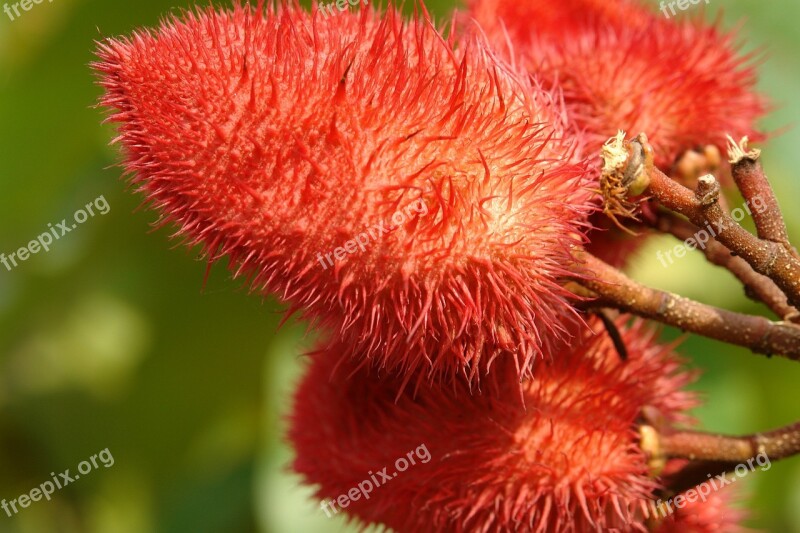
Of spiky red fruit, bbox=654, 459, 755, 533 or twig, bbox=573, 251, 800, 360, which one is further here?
spiky red fruit, bbox=654, 459, 755, 533

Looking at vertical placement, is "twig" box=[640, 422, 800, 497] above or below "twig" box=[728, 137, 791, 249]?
below
